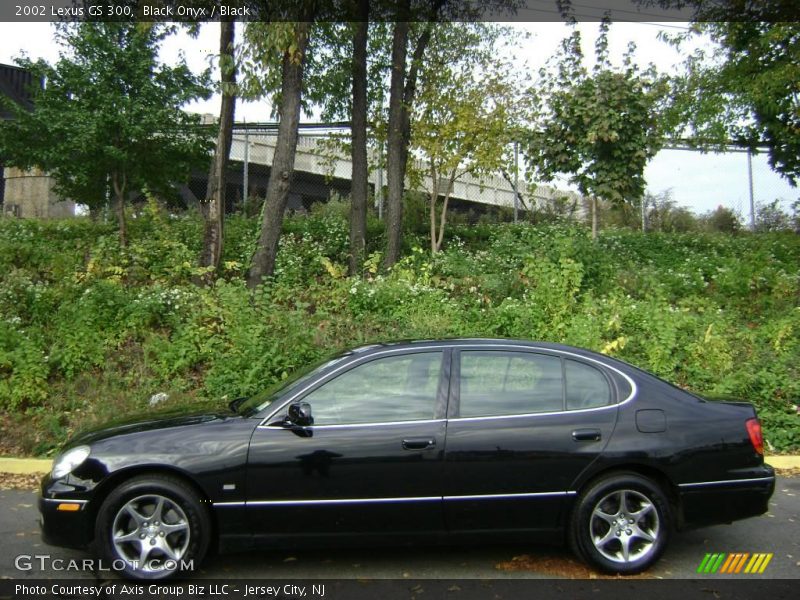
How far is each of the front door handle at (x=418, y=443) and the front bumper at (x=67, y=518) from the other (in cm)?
197

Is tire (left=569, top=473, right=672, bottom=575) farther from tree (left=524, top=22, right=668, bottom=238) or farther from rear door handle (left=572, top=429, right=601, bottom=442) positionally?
tree (left=524, top=22, right=668, bottom=238)

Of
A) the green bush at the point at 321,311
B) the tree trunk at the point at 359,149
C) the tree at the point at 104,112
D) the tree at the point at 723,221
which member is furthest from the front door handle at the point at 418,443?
the tree at the point at 723,221

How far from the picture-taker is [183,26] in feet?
39.3

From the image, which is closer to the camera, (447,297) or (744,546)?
(744,546)

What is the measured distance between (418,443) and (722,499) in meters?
2.04

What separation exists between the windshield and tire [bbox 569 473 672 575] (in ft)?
6.24

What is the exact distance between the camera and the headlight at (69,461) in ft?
14.8

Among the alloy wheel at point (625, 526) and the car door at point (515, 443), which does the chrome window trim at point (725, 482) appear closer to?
the alloy wheel at point (625, 526)

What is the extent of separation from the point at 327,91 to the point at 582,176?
5.23 meters

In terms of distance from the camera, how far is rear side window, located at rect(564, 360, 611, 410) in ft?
15.8

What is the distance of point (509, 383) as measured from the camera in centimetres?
484

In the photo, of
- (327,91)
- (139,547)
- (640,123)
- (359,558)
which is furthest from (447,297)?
(139,547)

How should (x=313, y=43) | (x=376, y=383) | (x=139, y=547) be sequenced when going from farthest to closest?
(x=313, y=43) < (x=376, y=383) < (x=139, y=547)

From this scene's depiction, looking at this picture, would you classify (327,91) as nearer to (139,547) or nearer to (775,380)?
(775,380)
